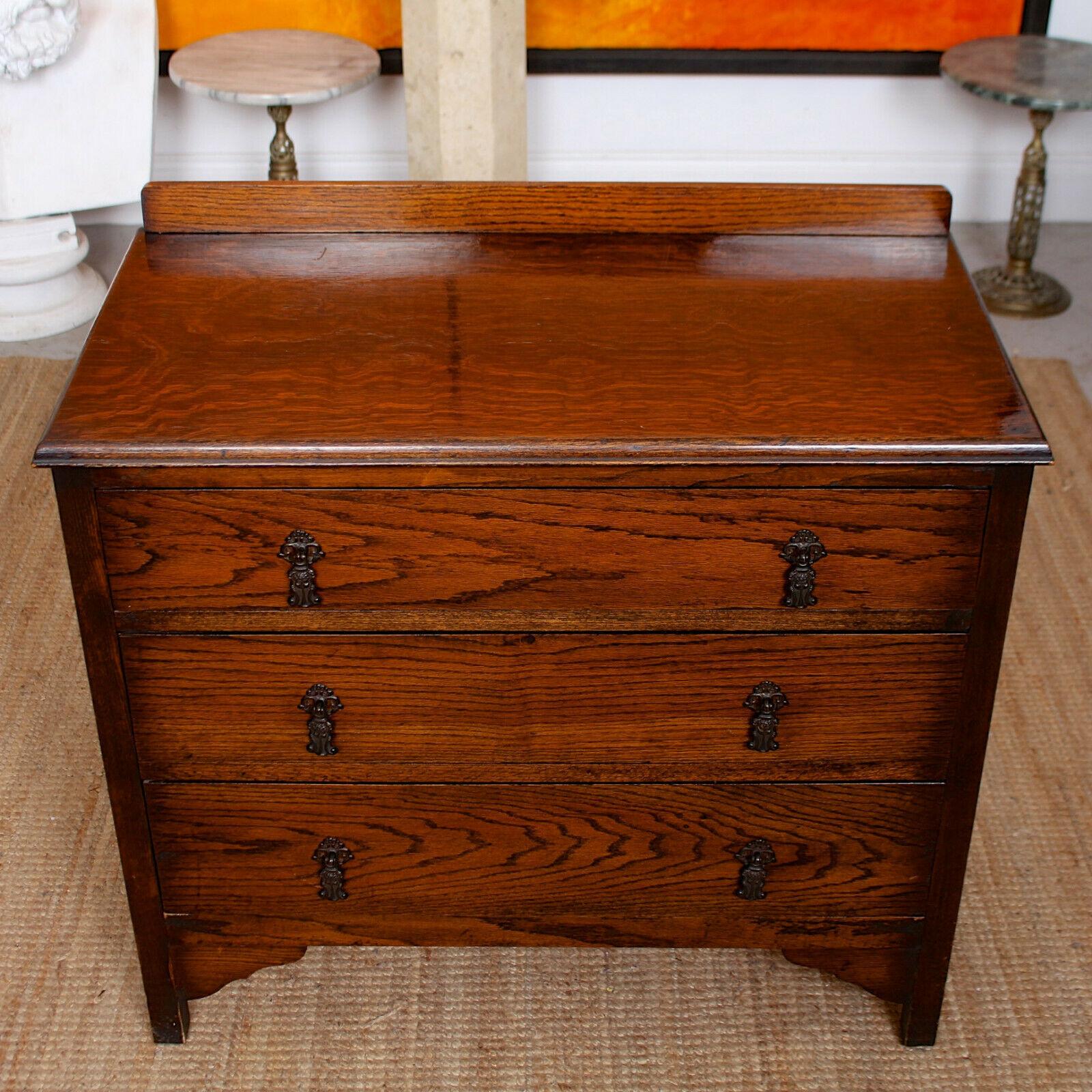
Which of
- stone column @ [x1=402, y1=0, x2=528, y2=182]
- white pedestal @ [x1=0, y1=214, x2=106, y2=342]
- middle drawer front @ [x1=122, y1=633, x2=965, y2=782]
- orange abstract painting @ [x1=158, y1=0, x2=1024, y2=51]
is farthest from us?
orange abstract painting @ [x1=158, y1=0, x2=1024, y2=51]

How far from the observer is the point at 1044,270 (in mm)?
3979

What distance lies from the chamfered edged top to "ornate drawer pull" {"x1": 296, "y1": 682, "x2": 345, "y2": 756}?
31 cm

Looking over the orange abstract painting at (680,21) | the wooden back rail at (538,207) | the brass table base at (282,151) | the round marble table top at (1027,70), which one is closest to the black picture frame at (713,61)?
the orange abstract painting at (680,21)

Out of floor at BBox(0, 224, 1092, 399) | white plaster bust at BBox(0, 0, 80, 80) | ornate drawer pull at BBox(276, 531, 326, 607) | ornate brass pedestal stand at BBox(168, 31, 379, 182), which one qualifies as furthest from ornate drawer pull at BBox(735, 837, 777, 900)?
white plaster bust at BBox(0, 0, 80, 80)

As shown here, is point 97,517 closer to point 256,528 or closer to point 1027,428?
point 256,528

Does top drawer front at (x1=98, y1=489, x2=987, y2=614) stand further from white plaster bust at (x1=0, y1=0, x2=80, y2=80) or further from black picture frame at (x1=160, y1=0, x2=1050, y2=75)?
black picture frame at (x1=160, y1=0, x2=1050, y2=75)

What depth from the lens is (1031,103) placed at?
347 cm

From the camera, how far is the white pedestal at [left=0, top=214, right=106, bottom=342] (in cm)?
354

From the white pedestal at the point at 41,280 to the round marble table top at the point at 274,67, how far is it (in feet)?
1.52

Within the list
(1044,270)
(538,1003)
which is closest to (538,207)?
(538,1003)

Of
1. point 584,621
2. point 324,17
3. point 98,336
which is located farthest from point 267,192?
point 324,17

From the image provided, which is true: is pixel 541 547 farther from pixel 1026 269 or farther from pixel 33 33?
pixel 1026 269

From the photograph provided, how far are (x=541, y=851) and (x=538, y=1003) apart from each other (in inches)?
12.8

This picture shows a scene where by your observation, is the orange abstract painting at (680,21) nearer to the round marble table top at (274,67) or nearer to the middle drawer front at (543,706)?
the round marble table top at (274,67)
